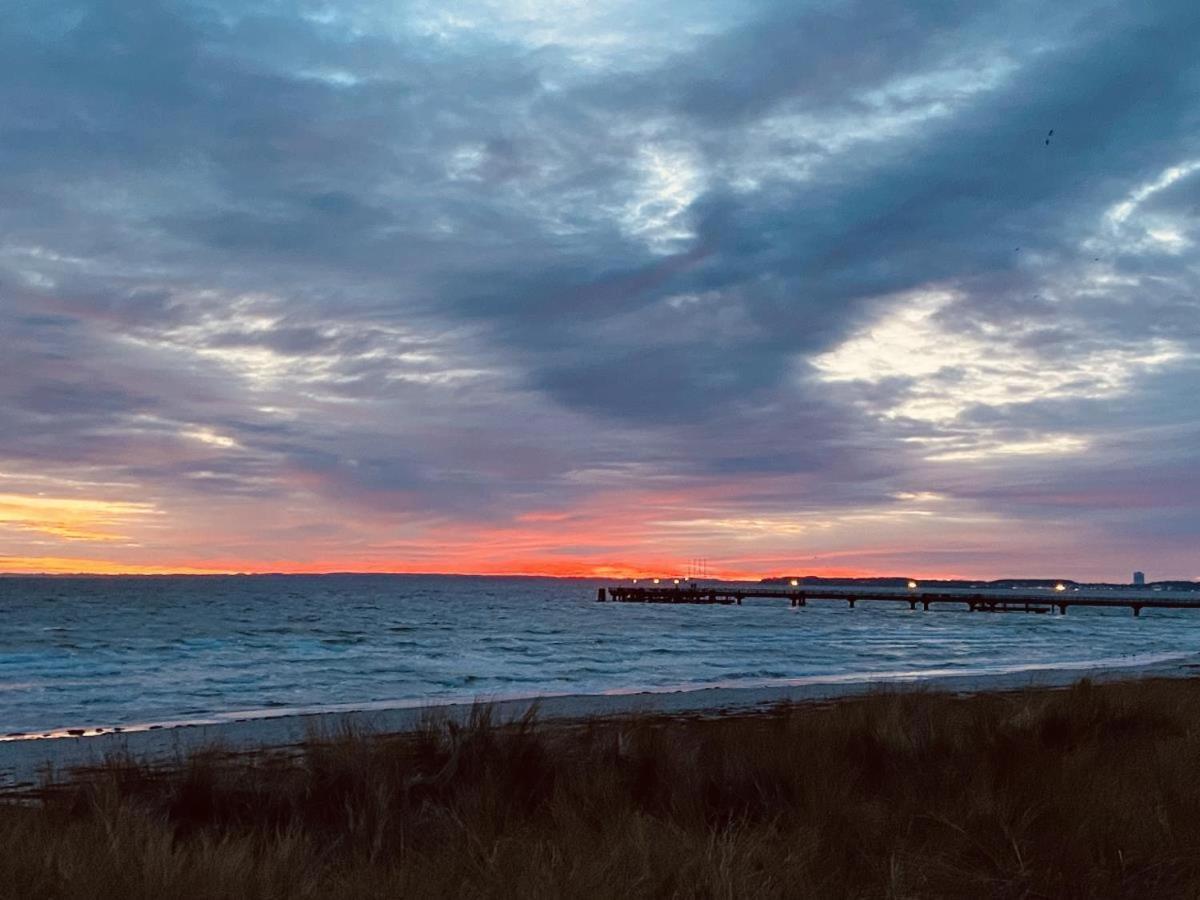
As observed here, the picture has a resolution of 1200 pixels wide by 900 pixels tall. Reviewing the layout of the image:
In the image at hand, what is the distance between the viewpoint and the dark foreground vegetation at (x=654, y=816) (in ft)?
16.5

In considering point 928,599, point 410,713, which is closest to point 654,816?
point 410,713

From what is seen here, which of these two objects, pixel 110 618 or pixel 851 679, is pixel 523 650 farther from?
pixel 110 618

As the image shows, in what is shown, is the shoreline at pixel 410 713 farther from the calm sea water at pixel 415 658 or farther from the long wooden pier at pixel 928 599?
the long wooden pier at pixel 928 599

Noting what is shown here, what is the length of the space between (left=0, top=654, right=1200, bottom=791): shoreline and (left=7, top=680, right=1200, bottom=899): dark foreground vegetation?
754 millimetres

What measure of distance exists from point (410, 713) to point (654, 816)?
13.5 m

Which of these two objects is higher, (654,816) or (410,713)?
(654,816)

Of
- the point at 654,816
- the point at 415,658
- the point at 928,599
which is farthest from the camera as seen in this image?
the point at 928,599

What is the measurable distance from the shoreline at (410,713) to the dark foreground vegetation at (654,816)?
0.75 m

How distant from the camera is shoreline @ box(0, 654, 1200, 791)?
12.4m

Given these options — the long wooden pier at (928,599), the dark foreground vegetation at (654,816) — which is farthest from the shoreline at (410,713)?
the long wooden pier at (928,599)

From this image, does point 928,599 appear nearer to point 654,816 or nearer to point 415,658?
point 415,658

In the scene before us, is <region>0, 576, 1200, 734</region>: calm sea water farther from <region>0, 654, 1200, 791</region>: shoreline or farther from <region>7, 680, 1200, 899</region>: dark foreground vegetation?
<region>7, 680, 1200, 899</region>: dark foreground vegetation

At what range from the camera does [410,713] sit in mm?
19438

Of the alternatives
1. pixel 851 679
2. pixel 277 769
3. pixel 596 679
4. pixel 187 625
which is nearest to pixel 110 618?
pixel 187 625
